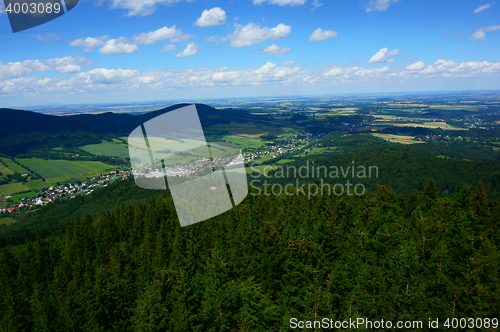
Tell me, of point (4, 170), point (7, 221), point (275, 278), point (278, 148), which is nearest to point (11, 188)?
point (4, 170)

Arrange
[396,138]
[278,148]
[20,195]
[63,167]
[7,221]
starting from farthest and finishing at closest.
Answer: [396,138]
[278,148]
[63,167]
[20,195]
[7,221]

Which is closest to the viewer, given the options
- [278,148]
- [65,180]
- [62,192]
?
[62,192]

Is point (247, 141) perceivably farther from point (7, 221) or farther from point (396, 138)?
point (7, 221)

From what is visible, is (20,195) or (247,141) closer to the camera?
(20,195)

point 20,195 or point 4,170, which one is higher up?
point 4,170

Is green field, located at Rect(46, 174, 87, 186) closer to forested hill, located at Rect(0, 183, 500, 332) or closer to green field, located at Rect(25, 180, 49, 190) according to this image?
green field, located at Rect(25, 180, 49, 190)
